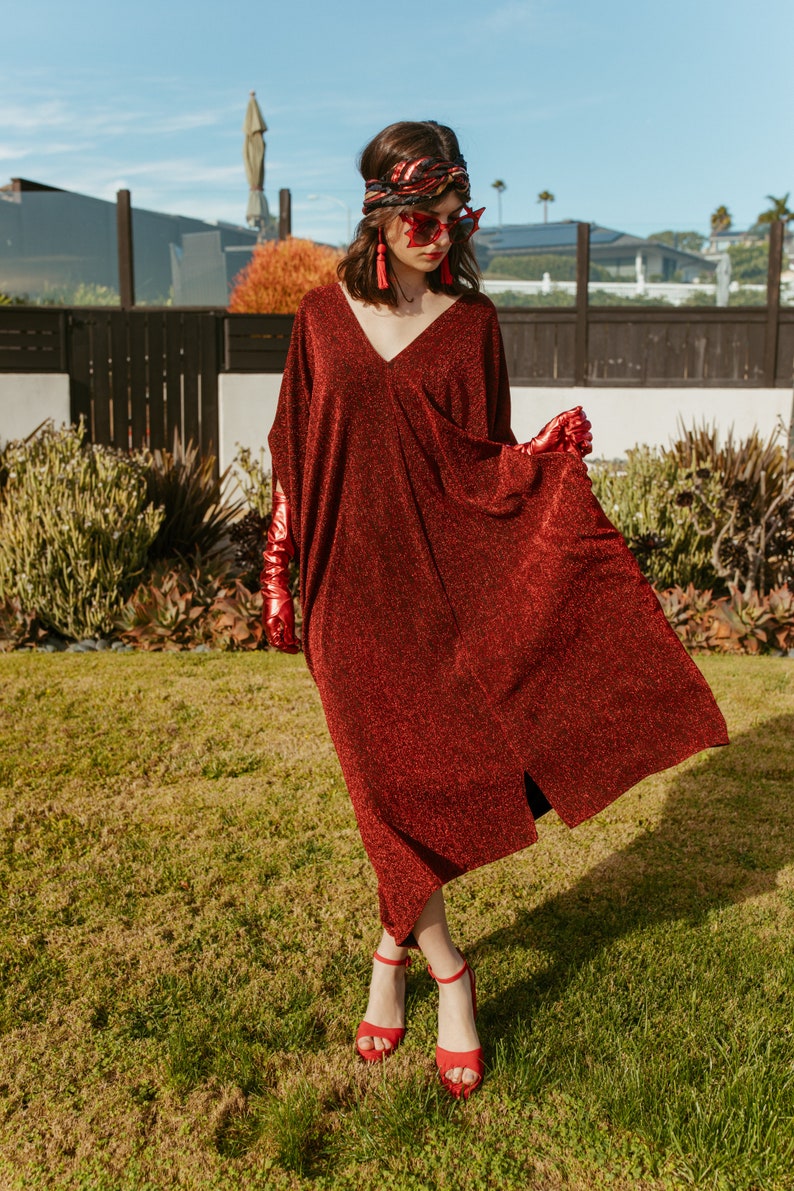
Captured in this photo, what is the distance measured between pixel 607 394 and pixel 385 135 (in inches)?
409

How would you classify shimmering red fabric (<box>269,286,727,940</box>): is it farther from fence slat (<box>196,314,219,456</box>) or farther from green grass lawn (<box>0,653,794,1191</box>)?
fence slat (<box>196,314,219,456</box>)


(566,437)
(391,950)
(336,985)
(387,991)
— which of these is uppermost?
(566,437)

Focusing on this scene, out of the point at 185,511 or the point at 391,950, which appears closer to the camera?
the point at 391,950

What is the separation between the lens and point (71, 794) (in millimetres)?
4535

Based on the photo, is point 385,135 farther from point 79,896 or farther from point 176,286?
point 176,286

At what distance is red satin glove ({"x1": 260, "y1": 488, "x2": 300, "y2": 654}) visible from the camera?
2895mm

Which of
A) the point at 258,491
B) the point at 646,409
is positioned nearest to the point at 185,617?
the point at 258,491

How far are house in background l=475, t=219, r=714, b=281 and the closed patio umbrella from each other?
15.0 feet

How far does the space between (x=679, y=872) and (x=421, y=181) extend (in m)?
2.48

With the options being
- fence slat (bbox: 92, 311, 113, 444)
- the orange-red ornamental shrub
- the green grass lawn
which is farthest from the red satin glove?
the orange-red ornamental shrub

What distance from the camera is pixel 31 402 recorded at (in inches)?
367

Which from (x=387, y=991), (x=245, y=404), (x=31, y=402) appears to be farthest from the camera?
(x=245, y=404)

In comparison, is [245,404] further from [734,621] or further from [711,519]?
[734,621]

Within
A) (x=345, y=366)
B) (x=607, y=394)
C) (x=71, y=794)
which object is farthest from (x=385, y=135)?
(x=607, y=394)
